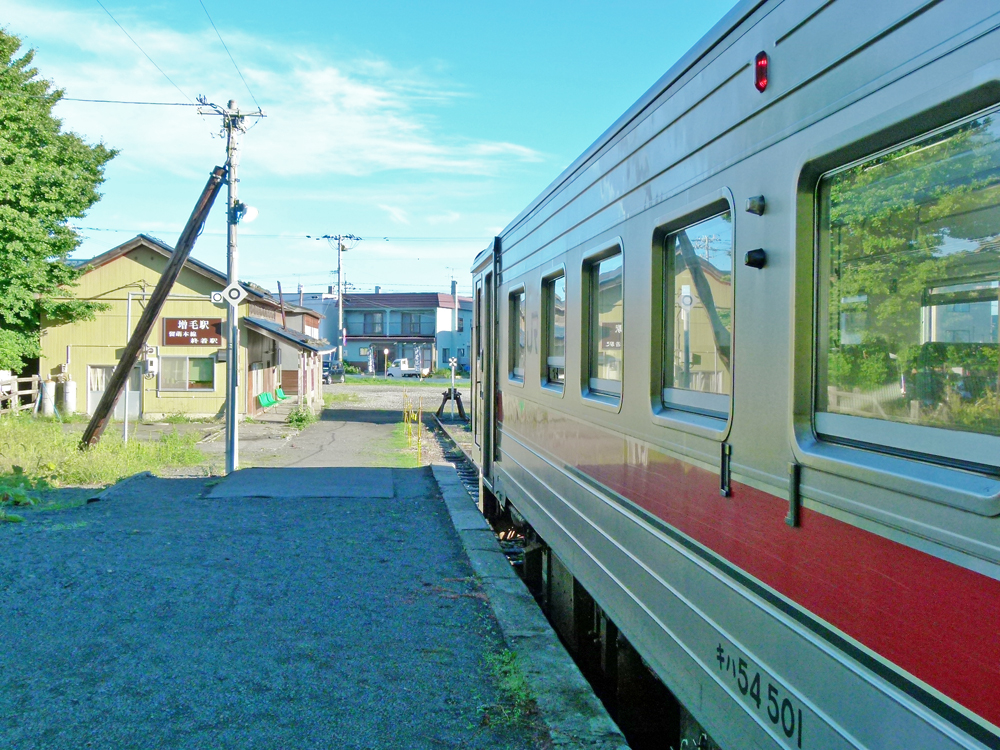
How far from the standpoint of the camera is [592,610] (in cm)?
541

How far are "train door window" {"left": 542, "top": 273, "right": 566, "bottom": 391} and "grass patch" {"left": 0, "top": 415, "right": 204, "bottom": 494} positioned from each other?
7.13m

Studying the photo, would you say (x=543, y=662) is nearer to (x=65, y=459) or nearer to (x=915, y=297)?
(x=915, y=297)

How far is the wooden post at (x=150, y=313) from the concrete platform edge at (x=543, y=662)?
8.61 meters

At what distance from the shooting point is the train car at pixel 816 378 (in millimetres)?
1745

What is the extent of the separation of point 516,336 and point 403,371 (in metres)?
55.8

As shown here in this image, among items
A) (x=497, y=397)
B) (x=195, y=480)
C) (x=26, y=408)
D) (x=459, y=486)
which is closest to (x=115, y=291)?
(x=26, y=408)

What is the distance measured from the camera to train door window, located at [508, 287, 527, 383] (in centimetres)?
691

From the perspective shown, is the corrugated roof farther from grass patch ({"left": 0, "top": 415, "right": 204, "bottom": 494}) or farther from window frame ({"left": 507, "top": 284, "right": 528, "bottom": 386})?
window frame ({"left": 507, "top": 284, "right": 528, "bottom": 386})

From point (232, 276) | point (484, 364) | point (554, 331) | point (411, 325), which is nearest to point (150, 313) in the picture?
point (232, 276)

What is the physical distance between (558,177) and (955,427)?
378 cm

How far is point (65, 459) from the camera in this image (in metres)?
12.9

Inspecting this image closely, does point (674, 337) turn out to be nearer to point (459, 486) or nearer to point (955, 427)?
point (955, 427)

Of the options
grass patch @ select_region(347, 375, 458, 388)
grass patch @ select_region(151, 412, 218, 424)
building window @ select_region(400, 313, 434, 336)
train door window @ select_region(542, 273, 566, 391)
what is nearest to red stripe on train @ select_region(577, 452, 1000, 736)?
train door window @ select_region(542, 273, 566, 391)

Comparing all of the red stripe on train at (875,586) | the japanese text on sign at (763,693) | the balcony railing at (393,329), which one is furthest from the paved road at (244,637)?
the balcony railing at (393,329)
